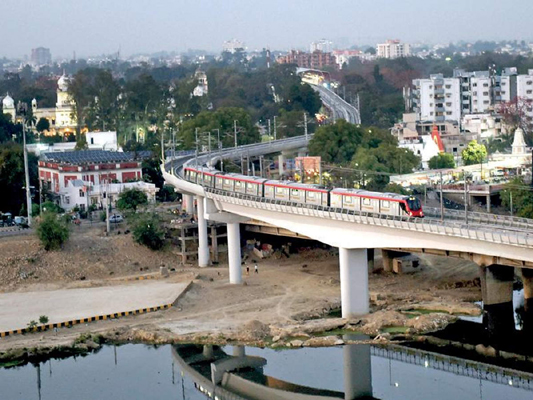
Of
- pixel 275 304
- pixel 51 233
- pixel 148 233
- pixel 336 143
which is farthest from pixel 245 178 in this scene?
pixel 336 143

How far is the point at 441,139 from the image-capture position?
3076 inches

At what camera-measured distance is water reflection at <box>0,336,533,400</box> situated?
30953 mm

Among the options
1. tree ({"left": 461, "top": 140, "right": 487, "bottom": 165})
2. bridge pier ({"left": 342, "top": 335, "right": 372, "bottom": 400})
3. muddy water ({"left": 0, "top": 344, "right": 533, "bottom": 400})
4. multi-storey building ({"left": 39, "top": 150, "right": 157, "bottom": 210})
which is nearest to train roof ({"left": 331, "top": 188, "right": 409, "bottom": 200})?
bridge pier ({"left": 342, "top": 335, "right": 372, "bottom": 400})

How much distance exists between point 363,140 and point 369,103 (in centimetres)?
3493

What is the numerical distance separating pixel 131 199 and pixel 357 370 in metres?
27.1

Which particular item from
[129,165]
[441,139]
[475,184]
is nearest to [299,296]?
[475,184]

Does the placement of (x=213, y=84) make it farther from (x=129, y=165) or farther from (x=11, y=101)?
(x=129, y=165)

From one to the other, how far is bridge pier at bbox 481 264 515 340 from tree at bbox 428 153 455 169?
3098 cm

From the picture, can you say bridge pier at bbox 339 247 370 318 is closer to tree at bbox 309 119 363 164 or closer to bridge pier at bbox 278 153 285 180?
bridge pier at bbox 278 153 285 180

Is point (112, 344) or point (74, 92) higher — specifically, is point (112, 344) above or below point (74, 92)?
below

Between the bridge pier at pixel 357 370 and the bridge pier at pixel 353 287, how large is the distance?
186 centimetres

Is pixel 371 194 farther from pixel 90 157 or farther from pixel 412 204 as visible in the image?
pixel 90 157

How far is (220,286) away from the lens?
43.3m

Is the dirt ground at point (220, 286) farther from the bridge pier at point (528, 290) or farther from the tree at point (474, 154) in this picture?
the tree at point (474, 154)
